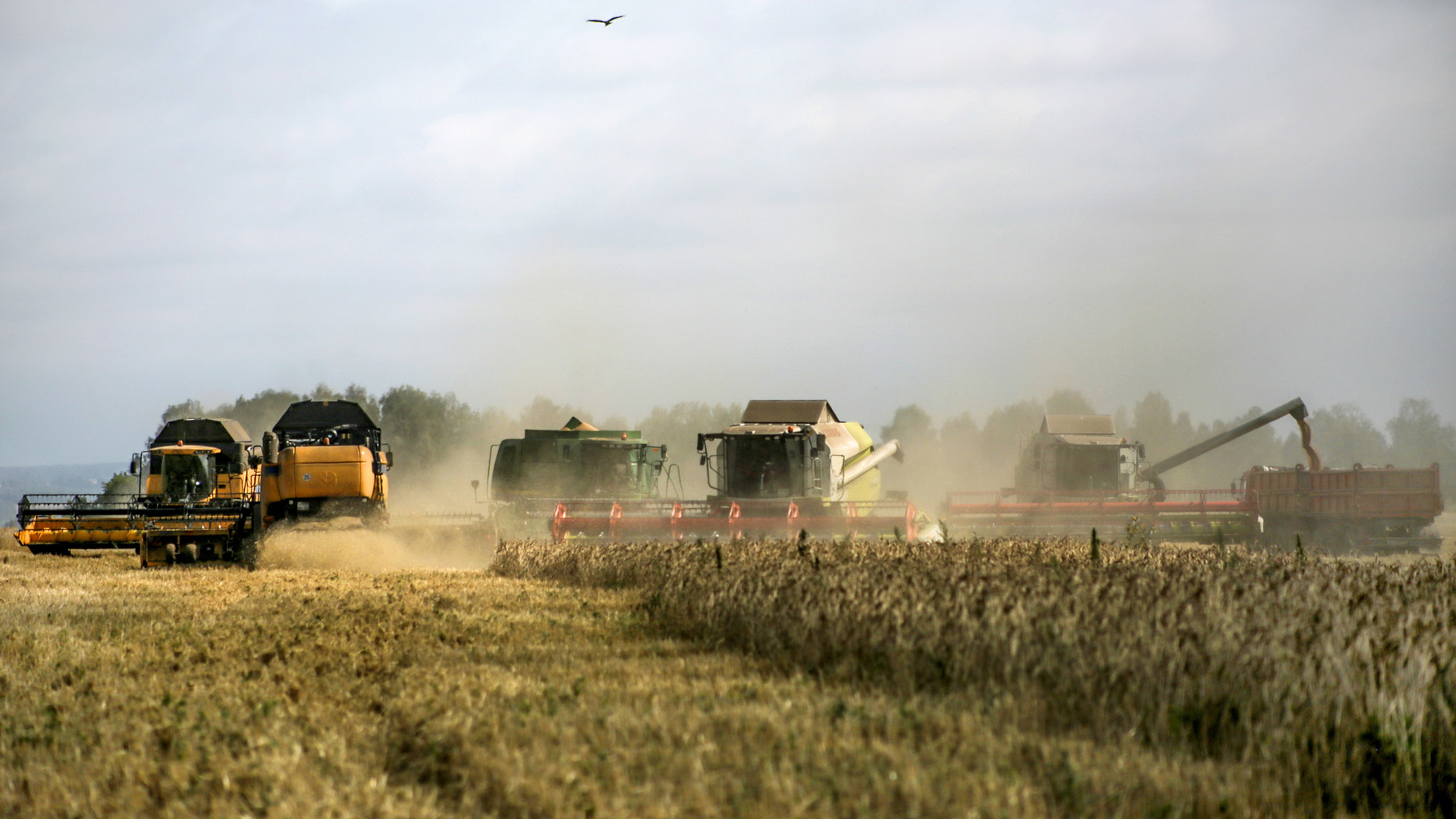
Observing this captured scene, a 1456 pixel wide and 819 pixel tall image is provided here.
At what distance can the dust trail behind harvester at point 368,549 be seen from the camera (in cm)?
1936

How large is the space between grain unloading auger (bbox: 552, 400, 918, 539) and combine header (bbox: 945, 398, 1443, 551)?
2539 millimetres

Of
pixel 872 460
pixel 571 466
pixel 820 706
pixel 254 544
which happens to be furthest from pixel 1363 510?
pixel 820 706

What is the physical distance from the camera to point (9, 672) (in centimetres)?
872

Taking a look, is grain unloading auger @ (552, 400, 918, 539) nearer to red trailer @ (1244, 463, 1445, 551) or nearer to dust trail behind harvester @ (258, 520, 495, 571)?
dust trail behind harvester @ (258, 520, 495, 571)

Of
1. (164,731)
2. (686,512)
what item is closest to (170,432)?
(686,512)

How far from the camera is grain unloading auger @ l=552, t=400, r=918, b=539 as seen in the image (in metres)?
A: 21.0

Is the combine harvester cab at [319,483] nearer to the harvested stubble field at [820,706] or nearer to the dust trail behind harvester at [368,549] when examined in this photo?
the dust trail behind harvester at [368,549]

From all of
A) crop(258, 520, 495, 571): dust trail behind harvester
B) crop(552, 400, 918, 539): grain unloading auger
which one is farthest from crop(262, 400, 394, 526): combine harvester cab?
crop(552, 400, 918, 539): grain unloading auger

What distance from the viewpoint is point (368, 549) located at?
776 inches

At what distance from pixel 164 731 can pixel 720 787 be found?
10.7ft

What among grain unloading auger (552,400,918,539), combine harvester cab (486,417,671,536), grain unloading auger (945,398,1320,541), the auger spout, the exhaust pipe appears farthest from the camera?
the auger spout

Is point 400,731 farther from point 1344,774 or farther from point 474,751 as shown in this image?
point 1344,774

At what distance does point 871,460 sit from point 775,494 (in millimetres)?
6155

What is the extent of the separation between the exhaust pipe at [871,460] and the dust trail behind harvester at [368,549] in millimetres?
9292
